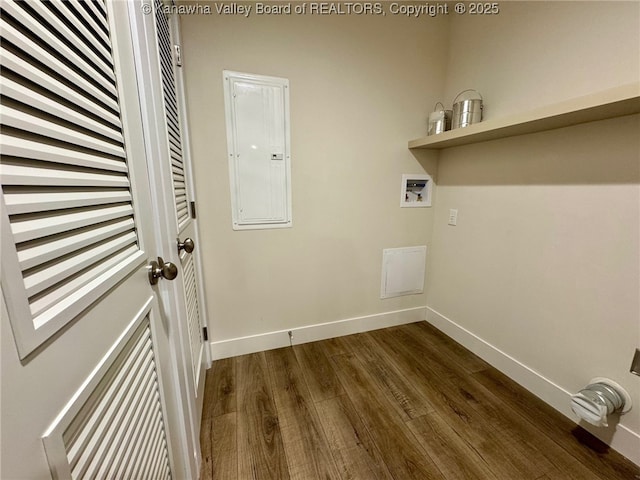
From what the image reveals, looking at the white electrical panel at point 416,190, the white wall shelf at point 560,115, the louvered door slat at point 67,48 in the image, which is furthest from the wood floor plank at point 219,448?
the white wall shelf at point 560,115

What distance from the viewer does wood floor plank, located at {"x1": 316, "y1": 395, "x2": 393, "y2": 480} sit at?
1120 mm

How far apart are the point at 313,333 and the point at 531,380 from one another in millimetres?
1418

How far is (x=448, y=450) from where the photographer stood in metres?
1.21

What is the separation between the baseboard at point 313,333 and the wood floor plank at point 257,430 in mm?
160

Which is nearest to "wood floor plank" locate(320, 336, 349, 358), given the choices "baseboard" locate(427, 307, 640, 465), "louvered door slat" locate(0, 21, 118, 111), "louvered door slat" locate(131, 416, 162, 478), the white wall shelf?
"baseboard" locate(427, 307, 640, 465)

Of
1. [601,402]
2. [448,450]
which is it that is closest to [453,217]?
[601,402]

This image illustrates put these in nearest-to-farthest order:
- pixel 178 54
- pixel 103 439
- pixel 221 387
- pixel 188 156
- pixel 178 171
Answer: pixel 103 439, pixel 178 171, pixel 178 54, pixel 188 156, pixel 221 387

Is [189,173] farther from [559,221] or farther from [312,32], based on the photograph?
[559,221]

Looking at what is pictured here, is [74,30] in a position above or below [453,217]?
above

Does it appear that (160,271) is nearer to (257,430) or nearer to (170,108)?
(170,108)

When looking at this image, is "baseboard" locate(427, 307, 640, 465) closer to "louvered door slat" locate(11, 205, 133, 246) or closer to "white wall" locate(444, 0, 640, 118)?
"white wall" locate(444, 0, 640, 118)

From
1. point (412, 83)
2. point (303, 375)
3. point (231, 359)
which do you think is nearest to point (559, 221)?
point (412, 83)

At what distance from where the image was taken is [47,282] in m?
0.35

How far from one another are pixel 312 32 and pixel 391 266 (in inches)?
68.9
